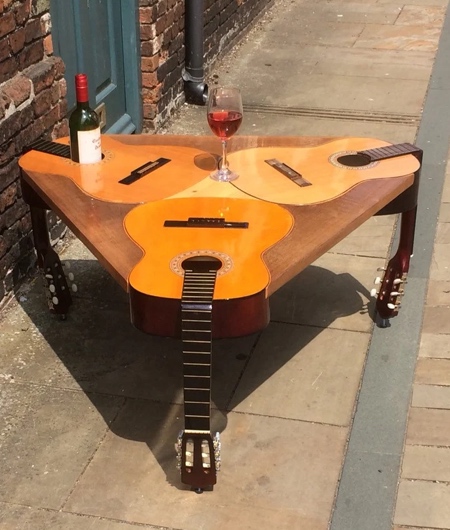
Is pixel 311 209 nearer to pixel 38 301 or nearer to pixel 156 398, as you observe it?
pixel 156 398

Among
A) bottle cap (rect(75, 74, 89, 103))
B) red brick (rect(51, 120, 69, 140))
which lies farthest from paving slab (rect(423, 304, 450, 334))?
red brick (rect(51, 120, 69, 140))

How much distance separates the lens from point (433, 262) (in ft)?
16.8

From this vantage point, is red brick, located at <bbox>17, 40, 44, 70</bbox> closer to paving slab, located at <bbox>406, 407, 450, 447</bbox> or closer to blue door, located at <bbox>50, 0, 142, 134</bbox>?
blue door, located at <bbox>50, 0, 142, 134</bbox>

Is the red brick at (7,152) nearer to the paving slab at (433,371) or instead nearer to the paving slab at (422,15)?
the paving slab at (433,371)

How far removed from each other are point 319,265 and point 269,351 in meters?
0.91

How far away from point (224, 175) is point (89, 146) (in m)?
0.62

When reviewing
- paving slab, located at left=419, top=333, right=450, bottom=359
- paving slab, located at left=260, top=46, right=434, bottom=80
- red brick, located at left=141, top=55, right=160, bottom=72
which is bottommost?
paving slab, located at left=260, top=46, right=434, bottom=80

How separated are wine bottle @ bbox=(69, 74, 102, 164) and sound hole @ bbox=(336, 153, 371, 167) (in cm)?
109

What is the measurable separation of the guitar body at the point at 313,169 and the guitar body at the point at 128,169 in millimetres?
200

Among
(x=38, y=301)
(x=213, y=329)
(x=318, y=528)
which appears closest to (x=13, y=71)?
(x=38, y=301)

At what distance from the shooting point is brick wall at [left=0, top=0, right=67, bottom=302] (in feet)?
14.8

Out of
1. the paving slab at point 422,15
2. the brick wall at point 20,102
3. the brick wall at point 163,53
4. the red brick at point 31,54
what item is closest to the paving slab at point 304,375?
the brick wall at point 20,102

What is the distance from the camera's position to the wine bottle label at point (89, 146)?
3941mm

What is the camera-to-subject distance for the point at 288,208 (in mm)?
3596
